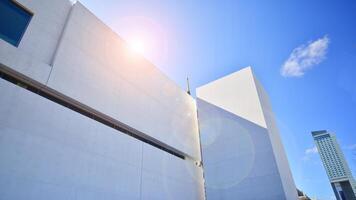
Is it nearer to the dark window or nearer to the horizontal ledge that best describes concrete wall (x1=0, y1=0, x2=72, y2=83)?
the dark window

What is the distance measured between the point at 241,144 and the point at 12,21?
1454 cm

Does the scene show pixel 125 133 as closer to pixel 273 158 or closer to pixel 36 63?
pixel 36 63

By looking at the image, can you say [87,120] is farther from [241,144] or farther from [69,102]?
[241,144]

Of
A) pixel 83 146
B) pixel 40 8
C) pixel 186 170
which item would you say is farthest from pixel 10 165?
pixel 186 170

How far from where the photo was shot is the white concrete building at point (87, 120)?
7.16 m

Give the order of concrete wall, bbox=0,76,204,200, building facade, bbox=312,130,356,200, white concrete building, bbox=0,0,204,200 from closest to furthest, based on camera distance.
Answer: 1. concrete wall, bbox=0,76,204,200
2. white concrete building, bbox=0,0,204,200
3. building facade, bbox=312,130,356,200

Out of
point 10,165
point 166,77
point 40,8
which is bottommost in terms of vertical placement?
point 10,165

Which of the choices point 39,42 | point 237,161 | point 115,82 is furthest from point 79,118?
point 237,161

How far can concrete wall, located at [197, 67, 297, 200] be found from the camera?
1273cm

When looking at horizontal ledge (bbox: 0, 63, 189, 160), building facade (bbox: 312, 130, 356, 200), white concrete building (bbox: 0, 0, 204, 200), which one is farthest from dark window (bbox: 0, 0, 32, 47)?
building facade (bbox: 312, 130, 356, 200)

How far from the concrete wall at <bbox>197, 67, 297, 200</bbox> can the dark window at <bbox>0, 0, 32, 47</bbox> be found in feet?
44.5

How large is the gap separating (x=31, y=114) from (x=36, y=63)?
2169mm

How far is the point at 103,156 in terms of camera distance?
31.4 feet

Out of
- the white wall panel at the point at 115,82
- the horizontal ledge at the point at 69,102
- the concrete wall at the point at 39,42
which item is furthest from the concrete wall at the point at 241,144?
the concrete wall at the point at 39,42
